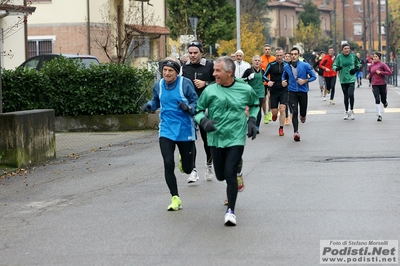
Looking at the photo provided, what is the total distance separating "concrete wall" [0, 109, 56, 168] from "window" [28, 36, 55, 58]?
94.4ft

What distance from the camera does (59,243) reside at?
841 centimetres

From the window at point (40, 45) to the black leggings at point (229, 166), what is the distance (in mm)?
35991

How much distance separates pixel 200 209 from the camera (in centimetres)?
1005

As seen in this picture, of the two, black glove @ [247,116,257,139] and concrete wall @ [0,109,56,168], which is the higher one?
black glove @ [247,116,257,139]

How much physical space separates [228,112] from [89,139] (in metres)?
11.5

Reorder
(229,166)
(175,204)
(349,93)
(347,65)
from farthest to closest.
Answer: (347,65), (349,93), (175,204), (229,166)

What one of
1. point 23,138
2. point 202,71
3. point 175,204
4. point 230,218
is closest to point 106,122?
point 23,138

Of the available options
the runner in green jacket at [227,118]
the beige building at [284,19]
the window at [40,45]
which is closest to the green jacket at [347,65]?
the runner in green jacket at [227,118]

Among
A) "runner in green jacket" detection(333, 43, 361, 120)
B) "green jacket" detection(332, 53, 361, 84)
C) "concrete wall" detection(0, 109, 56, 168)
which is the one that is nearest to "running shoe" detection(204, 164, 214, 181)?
"concrete wall" detection(0, 109, 56, 168)

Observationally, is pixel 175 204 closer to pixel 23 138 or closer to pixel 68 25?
pixel 23 138

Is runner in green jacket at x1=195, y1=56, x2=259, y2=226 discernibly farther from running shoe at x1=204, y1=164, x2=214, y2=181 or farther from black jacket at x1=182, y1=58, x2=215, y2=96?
black jacket at x1=182, y1=58, x2=215, y2=96

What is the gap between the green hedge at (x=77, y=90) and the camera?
22.5m

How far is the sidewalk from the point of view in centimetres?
1831

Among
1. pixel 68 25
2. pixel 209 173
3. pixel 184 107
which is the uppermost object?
pixel 68 25
